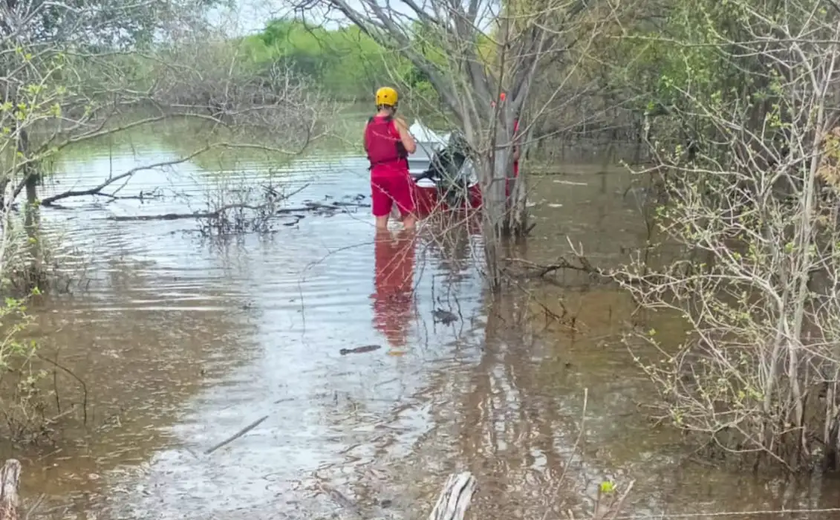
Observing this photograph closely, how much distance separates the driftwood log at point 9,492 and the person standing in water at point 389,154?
677 centimetres

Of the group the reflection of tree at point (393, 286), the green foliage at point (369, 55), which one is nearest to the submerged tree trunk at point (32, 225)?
the reflection of tree at point (393, 286)

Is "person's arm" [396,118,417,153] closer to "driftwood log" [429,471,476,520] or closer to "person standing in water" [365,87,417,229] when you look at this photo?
"person standing in water" [365,87,417,229]

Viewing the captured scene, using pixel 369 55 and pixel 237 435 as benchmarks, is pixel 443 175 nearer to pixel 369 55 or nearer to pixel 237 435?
pixel 369 55

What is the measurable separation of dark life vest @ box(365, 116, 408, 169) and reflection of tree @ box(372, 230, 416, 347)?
107cm

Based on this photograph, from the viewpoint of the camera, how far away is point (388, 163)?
1071cm

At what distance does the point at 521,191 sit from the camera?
11672 mm

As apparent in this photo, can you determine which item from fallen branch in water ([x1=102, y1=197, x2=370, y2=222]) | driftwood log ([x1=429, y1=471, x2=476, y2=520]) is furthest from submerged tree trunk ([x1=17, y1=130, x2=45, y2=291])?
driftwood log ([x1=429, y1=471, x2=476, y2=520])

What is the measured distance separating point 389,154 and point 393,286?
192cm

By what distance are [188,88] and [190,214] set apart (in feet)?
8.34

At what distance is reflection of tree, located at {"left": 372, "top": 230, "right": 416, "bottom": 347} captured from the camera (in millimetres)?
7797

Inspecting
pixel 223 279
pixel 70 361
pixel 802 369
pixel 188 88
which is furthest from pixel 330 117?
pixel 802 369

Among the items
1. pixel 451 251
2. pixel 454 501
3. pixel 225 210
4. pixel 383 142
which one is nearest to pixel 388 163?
pixel 383 142

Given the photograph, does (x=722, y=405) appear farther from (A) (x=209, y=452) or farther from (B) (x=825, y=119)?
(A) (x=209, y=452)

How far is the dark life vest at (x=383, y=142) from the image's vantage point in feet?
34.1
